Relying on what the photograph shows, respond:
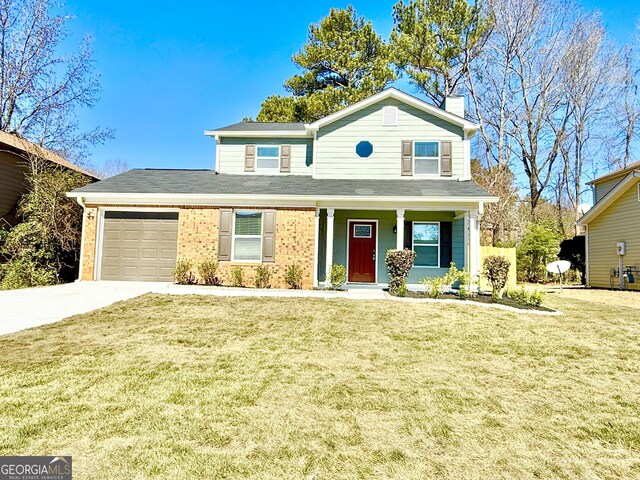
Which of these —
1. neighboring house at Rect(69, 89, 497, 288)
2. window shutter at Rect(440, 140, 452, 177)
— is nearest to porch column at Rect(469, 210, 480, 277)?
neighboring house at Rect(69, 89, 497, 288)

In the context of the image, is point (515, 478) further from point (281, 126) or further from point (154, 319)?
point (281, 126)

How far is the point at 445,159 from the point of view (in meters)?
12.3

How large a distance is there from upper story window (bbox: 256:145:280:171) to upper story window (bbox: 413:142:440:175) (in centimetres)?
500

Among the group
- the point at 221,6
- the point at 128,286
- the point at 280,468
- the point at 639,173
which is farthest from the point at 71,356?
the point at 639,173

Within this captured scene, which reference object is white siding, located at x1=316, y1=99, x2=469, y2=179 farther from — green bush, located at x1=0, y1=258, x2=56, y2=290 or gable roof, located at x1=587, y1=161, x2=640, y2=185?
gable roof, located at x1=587, y1=161, x2=640, y2=185

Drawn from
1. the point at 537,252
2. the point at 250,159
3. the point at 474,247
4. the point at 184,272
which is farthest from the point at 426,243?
the point at 537,252

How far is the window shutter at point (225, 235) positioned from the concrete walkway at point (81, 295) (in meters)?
1.27

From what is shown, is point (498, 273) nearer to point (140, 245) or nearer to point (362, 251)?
point (362, 251)

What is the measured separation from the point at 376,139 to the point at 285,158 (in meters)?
3.37

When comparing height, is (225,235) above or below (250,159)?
below

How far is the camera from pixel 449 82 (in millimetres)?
22016

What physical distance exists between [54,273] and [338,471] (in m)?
12.5

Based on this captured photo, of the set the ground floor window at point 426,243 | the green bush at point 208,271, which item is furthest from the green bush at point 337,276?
the green bush at point 208,271

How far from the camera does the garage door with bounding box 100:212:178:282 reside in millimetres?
11273
